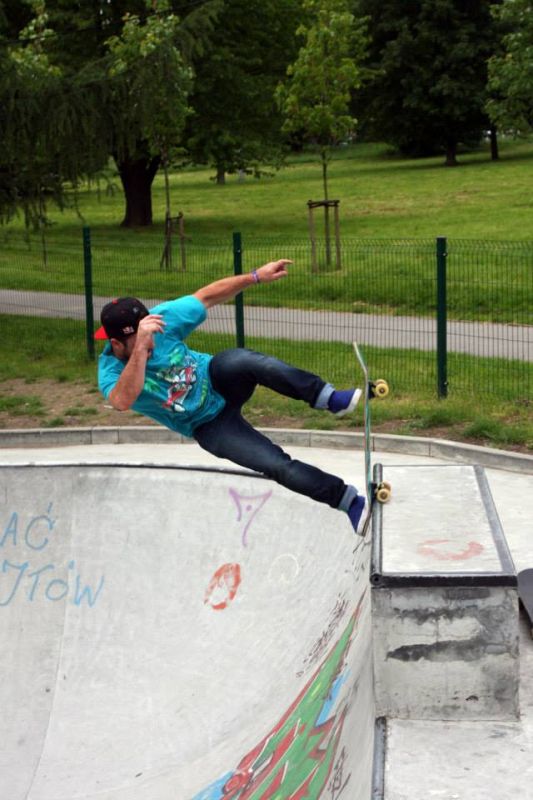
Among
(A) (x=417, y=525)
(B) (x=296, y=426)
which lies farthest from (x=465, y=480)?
(B) (x=296, y=426)

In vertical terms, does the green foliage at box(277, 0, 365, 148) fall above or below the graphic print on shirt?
above

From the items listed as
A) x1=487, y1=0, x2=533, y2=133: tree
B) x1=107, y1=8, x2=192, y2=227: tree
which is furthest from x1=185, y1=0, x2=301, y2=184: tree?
x1=107, y1=8, x2=192, y2=227: tree

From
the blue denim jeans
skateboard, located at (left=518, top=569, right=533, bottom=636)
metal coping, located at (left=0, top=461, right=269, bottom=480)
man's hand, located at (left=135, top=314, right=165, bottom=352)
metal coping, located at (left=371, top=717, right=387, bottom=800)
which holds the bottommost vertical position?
metal coping, located at (left=371, top=717, right=387, bottom=800)

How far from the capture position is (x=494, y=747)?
14.7 ft

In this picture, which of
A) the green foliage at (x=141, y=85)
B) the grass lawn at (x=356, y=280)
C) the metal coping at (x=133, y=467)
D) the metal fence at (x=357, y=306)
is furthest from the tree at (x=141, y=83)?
the metal coping at (x=133, y=467)

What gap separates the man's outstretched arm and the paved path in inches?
270

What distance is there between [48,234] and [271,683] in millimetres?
28199

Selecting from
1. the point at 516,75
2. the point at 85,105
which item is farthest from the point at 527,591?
the point at 516,75

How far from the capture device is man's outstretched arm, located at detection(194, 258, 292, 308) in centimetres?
548

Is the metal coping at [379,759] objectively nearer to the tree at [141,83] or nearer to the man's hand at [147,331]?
the man's hand at [147,331]

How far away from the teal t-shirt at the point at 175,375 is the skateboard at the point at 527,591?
5.97ft

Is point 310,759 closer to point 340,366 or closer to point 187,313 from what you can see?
point 187,313

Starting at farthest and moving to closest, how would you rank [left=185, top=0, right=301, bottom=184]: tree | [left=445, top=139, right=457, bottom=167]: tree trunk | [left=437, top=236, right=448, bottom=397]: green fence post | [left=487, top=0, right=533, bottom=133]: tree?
[left=445, top=139, right=457, bottom=167]: tree trunk → [left=185, top=0, right=301, bottom=184]: tree → [left=487, top=0, right=533, bottom=133]: tree → [left=437, top=236, right=448, bottom=397]: green fence post

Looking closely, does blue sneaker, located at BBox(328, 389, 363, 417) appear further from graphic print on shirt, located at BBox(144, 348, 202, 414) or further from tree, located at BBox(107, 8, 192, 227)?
tree, located at BBox(107, 8, 192, 227)
